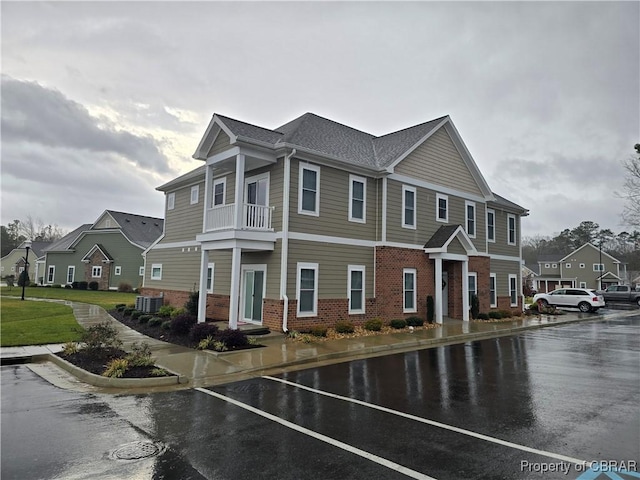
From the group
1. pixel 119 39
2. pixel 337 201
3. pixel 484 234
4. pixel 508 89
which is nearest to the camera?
pixel 119 39

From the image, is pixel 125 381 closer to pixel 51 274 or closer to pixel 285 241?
pixel 285 241

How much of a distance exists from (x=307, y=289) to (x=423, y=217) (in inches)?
302

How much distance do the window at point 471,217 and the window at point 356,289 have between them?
854cm

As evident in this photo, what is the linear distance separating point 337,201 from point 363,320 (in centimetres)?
517

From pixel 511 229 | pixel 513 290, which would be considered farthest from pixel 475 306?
pixel 511 229

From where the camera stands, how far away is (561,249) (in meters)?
89.6

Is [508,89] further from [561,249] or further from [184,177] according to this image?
[561,249]

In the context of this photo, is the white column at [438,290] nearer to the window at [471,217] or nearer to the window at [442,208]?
the window at [442,208]

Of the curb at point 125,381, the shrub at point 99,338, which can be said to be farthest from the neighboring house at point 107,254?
the curb at point 125,381

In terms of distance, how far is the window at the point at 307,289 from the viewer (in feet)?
47.6

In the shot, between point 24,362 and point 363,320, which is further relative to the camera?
point 363,320

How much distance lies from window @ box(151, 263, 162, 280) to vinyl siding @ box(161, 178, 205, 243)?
151 centimetres

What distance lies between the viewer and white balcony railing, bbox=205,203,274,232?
14.2m

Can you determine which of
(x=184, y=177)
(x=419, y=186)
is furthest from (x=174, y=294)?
(x=419, y=186)
